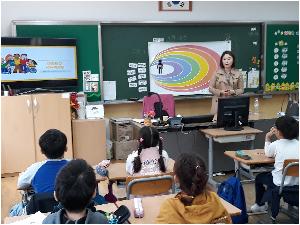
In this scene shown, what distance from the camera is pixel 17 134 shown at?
16.9ft

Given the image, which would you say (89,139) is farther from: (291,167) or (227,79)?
(291,167)

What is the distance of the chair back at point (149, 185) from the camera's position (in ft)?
8.29

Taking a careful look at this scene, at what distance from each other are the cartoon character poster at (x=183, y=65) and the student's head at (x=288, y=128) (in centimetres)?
314

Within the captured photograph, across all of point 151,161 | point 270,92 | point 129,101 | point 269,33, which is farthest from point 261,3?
point 151,161

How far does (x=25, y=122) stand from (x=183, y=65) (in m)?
2.58

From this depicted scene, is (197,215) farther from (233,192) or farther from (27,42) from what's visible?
(27,42)

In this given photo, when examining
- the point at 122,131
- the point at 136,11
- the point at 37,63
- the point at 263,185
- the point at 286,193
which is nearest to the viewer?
the point at 286,193

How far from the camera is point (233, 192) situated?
2822mm

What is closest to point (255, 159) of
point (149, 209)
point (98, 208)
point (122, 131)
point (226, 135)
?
point (226, 135)

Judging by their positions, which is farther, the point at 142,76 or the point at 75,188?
the point at 142,76

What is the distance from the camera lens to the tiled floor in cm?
351

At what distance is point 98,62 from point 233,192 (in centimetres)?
352

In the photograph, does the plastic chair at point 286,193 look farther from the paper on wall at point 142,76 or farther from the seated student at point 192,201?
the paper on wall at point 142,76

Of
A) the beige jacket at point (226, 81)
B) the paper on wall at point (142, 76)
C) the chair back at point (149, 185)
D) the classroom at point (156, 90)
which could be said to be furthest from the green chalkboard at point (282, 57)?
the chair back at point (149, 185)
